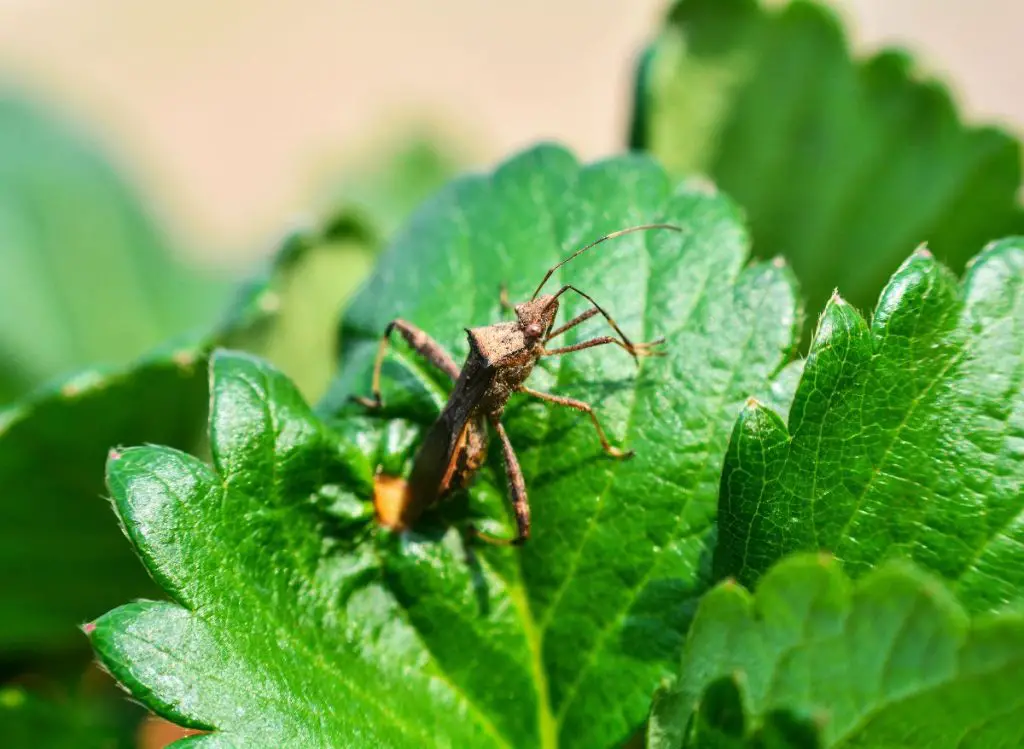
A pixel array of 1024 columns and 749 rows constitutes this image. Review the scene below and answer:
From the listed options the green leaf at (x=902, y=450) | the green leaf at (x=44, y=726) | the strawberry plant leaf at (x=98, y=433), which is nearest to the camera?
the green leaf at (x=902, y=450)

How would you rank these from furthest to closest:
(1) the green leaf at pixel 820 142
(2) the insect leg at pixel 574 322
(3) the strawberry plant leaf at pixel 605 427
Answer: (1) the green leaf at pixel 820 142 < (2) the insect leg at pixel 574 322 < (3) the strawberry plant leaf at pixel 605 427

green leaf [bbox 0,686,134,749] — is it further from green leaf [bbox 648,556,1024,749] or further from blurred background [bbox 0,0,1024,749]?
green leaf [bbox 648,556,1024,749]

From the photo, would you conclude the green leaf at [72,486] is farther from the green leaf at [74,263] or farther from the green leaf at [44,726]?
the green leaf at [74,263]

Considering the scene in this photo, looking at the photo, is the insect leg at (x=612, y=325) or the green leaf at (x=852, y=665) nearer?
the green leaf at (x=852, y=665)

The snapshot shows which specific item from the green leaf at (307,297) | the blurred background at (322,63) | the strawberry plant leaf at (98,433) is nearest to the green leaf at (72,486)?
the strawberry plant leaf at (98,433)

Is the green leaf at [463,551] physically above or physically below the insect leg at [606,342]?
below

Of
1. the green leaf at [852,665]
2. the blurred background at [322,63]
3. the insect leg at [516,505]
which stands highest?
the blurred background at [322,63]
